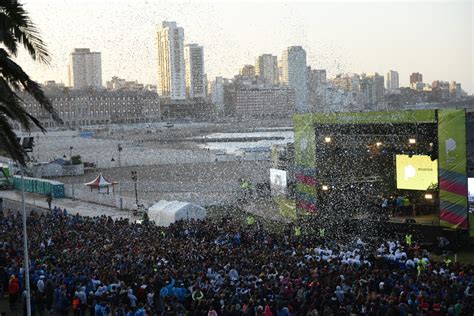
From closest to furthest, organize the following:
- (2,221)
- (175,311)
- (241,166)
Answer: (175,311), (2,221), (241,166)

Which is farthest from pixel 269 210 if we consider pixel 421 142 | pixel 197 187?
pixel 197 187

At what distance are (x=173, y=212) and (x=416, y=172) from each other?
806cm

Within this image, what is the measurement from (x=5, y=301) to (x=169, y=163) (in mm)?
43374

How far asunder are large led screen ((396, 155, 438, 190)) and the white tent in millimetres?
6863

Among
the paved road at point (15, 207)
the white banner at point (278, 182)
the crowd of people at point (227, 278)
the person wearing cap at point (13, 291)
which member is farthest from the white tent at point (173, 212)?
the person wearing cap at point (13, 291)

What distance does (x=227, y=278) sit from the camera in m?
11.6

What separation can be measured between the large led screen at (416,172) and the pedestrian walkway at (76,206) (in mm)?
10992

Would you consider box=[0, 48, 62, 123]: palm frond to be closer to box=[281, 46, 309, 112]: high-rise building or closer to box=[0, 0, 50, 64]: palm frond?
box=[0, 0, 50, 64]: palm frond

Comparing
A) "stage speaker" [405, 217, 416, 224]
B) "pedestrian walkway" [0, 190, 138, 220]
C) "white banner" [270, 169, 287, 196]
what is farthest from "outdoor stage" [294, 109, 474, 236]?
"pedestrian walkway" [0, 190, 138, 220]

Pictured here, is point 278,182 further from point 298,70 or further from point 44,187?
point 298,70

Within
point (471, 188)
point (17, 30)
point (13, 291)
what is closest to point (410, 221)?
point (471, 188)

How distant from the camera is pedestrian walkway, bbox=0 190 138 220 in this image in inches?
1121

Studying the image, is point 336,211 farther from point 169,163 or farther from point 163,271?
point 169,163

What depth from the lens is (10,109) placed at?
7559 millimetres
